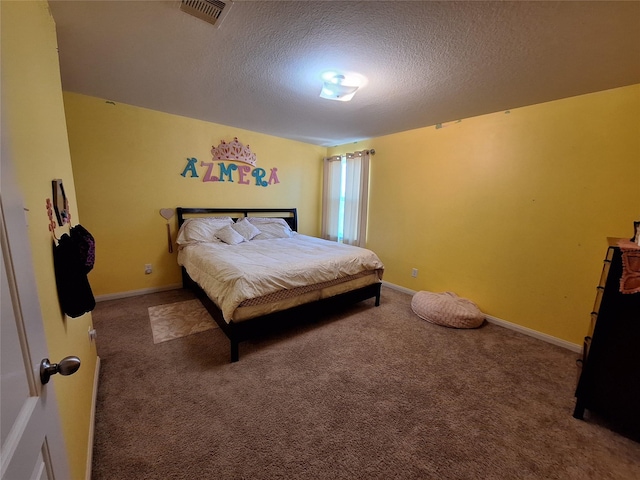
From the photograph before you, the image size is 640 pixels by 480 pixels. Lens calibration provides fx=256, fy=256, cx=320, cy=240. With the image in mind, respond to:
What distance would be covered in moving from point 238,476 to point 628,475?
195cm

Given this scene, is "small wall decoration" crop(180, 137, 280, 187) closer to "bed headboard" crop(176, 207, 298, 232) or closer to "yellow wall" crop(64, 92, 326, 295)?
"yellow wall" crop(64, 92, 326, 295)

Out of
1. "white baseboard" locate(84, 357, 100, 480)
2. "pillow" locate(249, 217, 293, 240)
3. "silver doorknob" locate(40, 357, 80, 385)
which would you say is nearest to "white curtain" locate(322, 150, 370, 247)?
"pillow" locate(249, 217, 293, 240)

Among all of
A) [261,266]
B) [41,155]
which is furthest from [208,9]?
[261,266]

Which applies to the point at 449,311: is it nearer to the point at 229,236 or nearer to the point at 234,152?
the point at 229,236

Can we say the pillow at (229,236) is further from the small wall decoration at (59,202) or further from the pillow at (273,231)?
the small wall decoration at (59,202)

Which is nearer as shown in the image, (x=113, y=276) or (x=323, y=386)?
(x=323, y=386)

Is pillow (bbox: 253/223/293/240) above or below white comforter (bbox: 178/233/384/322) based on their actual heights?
above

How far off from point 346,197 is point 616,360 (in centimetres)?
348

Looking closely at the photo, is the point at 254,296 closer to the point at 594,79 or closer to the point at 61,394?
the point at 61,394

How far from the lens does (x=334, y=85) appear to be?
2105 millimetres

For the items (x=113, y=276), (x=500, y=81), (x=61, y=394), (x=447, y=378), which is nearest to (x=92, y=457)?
(x=61, y=394)

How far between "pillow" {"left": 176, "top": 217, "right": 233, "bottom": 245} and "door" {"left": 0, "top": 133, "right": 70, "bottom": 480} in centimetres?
272

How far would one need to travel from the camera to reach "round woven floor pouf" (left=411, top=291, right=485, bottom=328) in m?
2.66

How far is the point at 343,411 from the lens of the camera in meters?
1.61
